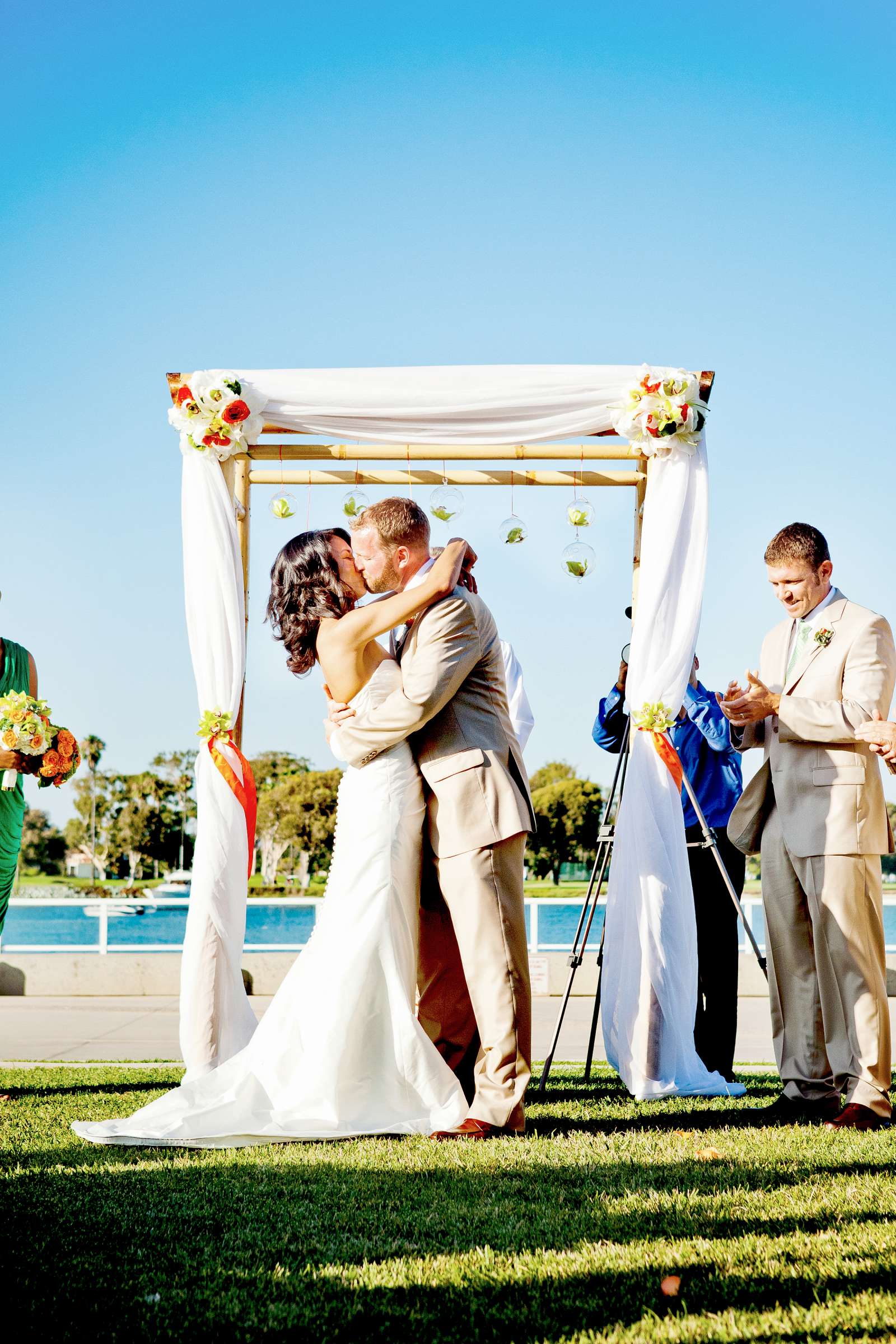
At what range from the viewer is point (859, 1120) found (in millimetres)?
4359

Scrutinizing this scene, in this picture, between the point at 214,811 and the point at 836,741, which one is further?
the point at 214,811

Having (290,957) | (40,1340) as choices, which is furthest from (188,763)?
(40,1340)

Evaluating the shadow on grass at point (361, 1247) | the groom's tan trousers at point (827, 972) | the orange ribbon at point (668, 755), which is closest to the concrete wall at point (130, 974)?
the orange ribbon at point (668, 755)

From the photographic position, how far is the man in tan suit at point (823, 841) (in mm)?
4523

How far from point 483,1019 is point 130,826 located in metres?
61.8

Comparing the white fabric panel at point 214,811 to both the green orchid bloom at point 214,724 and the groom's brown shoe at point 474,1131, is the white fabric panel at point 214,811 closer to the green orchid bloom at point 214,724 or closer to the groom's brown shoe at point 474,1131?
the green orchid bloom at point 214,724

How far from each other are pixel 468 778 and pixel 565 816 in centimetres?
5019

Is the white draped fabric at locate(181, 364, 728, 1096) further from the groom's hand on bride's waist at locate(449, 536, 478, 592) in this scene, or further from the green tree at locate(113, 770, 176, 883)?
the green tree at locate(113, 770, 176, 883)

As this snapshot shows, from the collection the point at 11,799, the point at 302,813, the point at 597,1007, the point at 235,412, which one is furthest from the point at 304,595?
the point at 302,813

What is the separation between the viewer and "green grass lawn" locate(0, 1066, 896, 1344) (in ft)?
7.82

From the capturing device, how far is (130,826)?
63.1 metres

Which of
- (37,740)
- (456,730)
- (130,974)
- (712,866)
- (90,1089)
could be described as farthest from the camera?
(130,974)

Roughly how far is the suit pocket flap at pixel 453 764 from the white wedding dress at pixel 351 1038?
0.33 ft

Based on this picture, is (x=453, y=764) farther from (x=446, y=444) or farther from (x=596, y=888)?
(x=446, y=444)
